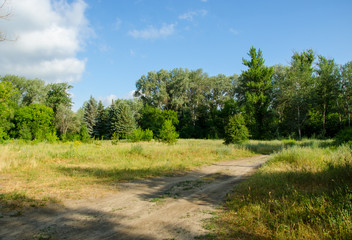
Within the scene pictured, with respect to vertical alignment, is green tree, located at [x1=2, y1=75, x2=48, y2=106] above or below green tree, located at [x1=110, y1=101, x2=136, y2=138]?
above

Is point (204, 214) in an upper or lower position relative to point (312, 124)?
lower

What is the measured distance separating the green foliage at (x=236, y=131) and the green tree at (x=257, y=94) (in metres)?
26.0

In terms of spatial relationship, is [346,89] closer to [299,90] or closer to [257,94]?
[299,90]

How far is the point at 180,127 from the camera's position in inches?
2498

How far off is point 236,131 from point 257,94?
1174 inches

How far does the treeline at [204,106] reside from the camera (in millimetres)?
39188

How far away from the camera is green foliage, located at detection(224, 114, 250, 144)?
1007 inches

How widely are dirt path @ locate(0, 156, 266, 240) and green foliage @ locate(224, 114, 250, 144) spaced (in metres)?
18.7

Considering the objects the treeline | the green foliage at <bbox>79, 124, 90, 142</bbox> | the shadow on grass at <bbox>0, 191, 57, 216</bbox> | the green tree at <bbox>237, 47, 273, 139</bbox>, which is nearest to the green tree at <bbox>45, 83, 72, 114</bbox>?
the treeline

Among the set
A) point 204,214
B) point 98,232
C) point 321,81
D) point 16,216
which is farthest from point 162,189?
point 321,81

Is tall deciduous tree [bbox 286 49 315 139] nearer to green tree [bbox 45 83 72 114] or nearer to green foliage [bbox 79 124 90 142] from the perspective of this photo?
green foliage [bbox 79 124 90 142]

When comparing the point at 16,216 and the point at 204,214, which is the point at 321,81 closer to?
the point at 204,214

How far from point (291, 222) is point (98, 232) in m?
3.80

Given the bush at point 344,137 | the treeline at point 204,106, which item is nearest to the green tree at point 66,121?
the treeline at point 204,106
